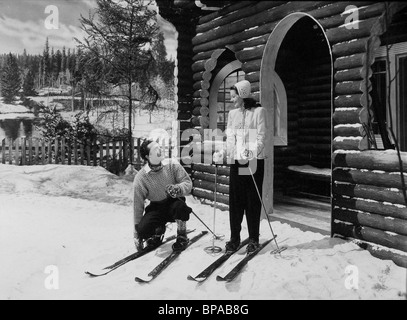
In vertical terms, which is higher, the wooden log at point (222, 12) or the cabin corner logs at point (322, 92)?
the wooden log at point (222, 12)

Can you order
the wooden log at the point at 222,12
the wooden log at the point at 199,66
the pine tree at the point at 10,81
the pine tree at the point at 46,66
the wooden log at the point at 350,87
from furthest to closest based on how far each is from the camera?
the pine tree at the point at 46,66, the pine tree at the point at 10,81, the wooden log at the point at 199,66, the wooden log at the point at 222,12, the wooden log at the point at 350,87

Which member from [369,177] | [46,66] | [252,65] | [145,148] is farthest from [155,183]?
[46,66]

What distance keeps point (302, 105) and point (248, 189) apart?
4.96m

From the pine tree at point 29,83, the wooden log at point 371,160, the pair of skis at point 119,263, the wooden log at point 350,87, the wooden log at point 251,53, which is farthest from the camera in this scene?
the pine tree at point 29,83

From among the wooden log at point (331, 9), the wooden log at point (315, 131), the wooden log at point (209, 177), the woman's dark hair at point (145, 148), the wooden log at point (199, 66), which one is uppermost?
the wooden log at point (331, 9)

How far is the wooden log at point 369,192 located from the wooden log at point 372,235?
396 mm

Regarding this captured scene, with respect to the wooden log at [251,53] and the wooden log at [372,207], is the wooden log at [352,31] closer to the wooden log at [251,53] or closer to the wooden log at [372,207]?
the wooden log at [251,53]

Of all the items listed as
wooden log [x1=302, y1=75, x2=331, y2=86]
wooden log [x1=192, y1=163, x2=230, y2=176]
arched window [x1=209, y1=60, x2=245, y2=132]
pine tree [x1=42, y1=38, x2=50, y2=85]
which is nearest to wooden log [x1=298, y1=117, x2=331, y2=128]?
wooden log [x1=302, y1=75, x2=331, y2=86]

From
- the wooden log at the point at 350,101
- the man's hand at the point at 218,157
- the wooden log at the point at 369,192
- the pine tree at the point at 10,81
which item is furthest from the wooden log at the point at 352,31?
the pine tree at the point at 10,81

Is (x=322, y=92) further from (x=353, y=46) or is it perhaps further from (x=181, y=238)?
(x=181, y=238)

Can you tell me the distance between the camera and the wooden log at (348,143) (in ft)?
16.3

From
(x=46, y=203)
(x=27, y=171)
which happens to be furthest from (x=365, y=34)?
(x=27, y=171)
